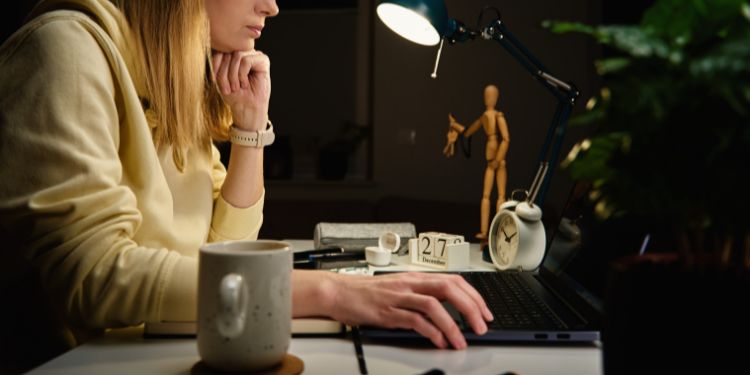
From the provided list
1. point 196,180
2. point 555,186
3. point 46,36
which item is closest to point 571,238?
point 196,180

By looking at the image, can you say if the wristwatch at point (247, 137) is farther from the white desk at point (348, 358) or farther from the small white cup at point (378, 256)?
the white desk at point (348, 358)

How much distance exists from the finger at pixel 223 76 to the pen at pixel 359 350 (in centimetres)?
63

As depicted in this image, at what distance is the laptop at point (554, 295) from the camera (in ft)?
2.48

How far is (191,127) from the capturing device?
108 centimetres

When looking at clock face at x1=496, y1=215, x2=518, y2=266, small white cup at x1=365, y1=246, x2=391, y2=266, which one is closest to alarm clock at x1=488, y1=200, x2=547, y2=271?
clock face at x1=496, y1=215, x2=518, y2=266

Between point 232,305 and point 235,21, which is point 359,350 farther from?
point 235,21

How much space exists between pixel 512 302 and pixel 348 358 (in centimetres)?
31

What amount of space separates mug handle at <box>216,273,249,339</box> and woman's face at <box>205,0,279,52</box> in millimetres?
694

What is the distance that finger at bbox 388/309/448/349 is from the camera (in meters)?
0.73

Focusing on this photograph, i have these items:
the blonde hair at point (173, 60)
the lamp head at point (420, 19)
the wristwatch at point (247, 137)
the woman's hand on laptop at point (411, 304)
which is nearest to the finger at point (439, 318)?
the woman's hand on laptop at point (411, 304)

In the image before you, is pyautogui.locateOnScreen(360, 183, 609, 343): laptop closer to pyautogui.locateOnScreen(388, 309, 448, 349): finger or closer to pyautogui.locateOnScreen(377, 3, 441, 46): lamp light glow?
pyautogui.locateOnScreen(388, 309, 448, 349): finger

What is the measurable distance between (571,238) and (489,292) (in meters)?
0.25

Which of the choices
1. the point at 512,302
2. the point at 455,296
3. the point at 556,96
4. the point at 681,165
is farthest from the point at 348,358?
the point at 556,96

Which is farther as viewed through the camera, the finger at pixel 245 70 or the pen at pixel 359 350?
the finger at pixel 245 70
